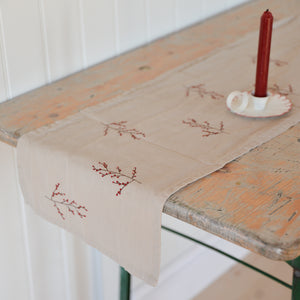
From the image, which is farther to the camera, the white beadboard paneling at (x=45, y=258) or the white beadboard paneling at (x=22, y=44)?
the white beadboard paneling at (x=45, y=258)

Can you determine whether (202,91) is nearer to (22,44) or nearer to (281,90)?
(281,90)

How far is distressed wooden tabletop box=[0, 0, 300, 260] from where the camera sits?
0.76 meters

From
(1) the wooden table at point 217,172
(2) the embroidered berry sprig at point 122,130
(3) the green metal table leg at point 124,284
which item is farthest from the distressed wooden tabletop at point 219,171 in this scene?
(3) the green metal table leg at point 124,284

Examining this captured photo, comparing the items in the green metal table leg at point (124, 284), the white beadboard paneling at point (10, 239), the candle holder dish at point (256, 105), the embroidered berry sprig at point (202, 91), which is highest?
the candle holder dish at point (256, 105)

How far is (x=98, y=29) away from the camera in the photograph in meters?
1.31

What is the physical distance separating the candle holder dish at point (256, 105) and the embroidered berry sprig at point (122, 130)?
0.60ft

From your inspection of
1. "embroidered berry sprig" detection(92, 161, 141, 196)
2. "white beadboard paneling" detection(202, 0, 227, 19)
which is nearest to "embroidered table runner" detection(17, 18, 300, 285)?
"embroidered berry sprig" detection(92, 161, 141, 196)

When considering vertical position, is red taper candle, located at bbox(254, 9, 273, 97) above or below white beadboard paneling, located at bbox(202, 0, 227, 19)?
above

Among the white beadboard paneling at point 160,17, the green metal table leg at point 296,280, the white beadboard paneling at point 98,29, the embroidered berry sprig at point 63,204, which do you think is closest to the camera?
the embroidered berry sprig at point 63,204

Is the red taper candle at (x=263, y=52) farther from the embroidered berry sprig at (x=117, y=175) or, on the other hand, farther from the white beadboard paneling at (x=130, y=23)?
the white beadboard paneling at (x=130, y=23)

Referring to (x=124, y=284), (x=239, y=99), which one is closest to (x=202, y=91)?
(x=239, y=99)

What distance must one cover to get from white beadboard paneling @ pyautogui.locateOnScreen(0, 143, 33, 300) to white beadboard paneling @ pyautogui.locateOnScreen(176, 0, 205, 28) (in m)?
0.59

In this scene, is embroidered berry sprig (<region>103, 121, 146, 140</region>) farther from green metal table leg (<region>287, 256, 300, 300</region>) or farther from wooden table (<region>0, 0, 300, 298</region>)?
green metal table leg (<region>287, 256, 300, 300</region>)

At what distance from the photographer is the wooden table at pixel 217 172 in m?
0.76
